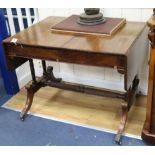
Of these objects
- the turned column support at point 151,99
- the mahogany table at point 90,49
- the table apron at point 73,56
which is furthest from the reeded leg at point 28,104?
the turned column support at point 151,99

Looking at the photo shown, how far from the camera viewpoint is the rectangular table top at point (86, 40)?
1.48 metres

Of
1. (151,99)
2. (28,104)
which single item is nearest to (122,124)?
(151,99)

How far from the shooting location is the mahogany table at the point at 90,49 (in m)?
1.46

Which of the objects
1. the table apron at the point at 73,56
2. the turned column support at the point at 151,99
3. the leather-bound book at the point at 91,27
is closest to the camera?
the turned column support at the point at 151,99

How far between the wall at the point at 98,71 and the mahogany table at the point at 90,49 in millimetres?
138

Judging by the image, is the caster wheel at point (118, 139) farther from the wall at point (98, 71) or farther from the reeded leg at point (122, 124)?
the wall at point (98, 71)

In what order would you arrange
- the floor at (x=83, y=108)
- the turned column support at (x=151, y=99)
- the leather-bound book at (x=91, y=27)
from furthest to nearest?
1. the floor at (x=83, y=108)
2. the leather-bound book at (x=91, y=27)
3. the turned column support at (x=151, y=99)

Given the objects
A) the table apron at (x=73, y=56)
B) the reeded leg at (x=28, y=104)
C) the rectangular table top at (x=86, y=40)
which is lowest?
the reeded leg at (x=28, y=104)

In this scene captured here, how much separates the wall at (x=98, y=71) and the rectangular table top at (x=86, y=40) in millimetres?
138

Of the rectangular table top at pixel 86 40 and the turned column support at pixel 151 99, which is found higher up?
the rectangular table top at pixel 86 40

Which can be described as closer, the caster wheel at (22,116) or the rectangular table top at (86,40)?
the rectangular table top at (86,40)

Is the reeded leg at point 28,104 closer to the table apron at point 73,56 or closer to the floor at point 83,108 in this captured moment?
the floor at point 83,108

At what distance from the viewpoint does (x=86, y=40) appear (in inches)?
62.9
